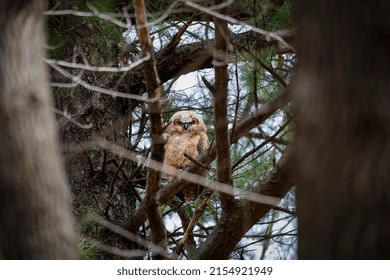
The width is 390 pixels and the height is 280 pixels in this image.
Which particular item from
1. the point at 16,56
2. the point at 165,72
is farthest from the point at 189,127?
the point at 16,56

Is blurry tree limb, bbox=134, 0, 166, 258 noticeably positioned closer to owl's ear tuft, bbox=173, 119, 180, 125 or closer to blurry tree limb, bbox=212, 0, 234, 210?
blurry tree limb, bbox=212, 0, 234, 210

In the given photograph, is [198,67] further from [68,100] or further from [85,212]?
[85,212]

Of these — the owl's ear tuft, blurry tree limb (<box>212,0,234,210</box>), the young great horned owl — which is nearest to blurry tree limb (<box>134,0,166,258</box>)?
blurry tree limb (<box>212,0,234,210</box>)

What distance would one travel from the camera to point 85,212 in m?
3.45

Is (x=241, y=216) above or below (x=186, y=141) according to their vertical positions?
below

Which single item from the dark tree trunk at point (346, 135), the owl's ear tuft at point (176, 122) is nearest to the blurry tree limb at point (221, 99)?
the dark tree trunk at point (346, 135)

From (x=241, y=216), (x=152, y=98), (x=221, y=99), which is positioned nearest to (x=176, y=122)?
(x=241, y=216)

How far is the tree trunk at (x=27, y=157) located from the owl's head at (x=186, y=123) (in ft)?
8.48

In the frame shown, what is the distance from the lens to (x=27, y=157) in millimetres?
1609

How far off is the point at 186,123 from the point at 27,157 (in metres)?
2.72

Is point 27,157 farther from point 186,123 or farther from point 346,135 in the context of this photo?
point 186,123

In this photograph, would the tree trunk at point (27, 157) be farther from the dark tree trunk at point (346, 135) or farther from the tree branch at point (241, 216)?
the tree branch at point (241, 216)
